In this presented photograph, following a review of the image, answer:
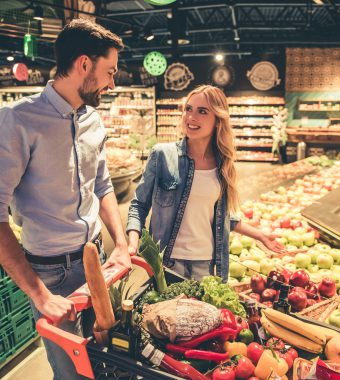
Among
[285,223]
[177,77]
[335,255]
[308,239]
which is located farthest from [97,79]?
[177,77]

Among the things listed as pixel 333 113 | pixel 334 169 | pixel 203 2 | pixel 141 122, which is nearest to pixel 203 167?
pixel 334 169

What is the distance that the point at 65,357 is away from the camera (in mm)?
1772

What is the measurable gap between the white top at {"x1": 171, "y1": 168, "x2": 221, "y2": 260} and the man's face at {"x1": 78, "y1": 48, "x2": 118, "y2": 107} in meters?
0.92

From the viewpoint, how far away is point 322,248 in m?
3.29

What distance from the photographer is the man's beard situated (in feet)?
5.33

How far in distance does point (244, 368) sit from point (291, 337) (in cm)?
32

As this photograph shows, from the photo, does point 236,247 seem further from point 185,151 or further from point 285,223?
point 185,151

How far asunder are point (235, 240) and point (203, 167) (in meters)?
1.20

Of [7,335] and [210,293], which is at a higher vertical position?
[210,293]

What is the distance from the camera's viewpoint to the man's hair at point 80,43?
5.17 feet

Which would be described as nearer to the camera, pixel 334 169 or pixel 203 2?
pixel 334 169

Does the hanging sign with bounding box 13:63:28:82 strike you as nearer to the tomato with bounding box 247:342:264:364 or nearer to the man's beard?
the man's beard

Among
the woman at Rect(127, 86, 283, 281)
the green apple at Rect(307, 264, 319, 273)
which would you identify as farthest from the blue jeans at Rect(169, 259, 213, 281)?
the green apple at Rect(307, 264, 319, 273)

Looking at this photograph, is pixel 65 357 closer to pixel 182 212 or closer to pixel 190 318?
pixel 190 318
